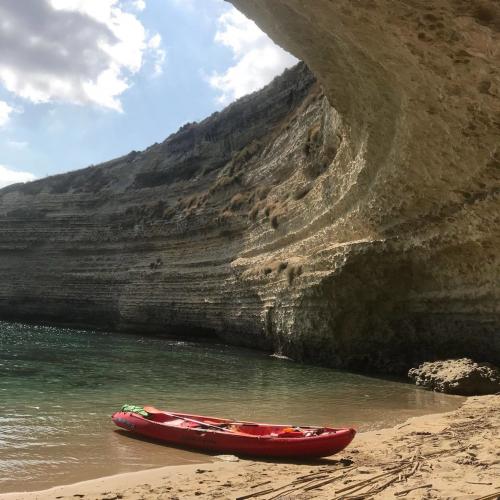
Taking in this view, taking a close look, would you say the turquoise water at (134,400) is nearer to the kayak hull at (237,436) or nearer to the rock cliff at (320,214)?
the kayak hull at (237,436)

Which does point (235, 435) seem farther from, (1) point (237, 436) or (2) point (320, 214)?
(2) point (320, 214)

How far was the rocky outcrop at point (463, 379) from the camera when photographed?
480 inches

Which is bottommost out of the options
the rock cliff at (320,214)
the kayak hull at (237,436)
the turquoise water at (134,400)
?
the turquoise water at (134,400)

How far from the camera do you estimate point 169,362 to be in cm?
1881

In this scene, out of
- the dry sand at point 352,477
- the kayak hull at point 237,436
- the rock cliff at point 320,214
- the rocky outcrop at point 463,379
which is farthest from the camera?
the rocky outcrop at point 463,379

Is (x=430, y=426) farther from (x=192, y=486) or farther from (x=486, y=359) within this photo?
(x=486, y=359)

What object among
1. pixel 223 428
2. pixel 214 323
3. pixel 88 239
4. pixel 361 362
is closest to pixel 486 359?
pixel 361 362

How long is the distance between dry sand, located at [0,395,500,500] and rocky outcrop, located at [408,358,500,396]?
200 inches

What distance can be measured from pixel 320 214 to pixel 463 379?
9503 mm

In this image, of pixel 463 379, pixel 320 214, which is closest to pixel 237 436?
pixel 463 379

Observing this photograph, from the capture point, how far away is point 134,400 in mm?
10984

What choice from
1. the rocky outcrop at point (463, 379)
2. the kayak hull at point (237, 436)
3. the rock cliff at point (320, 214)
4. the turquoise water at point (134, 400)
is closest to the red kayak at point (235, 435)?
the kayak hull at point (237, 436)

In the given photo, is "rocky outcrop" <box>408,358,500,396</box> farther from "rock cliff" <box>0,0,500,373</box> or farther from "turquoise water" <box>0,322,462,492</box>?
"rock cliff" <box>0,0,500,373</box>

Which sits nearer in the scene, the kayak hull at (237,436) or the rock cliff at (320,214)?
the kayak hull at (237,436)
